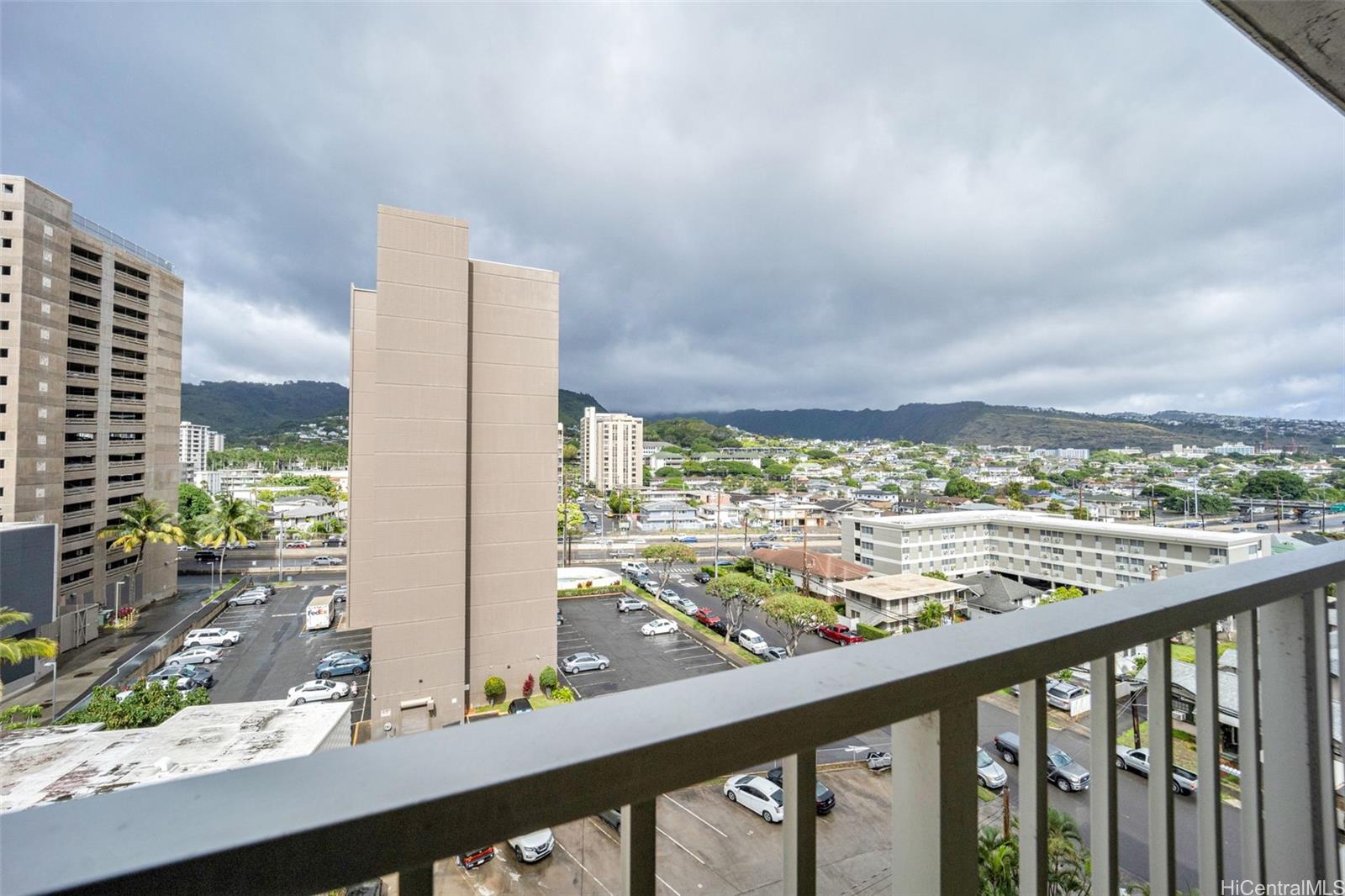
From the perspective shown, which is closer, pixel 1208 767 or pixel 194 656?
pixel 1208 767

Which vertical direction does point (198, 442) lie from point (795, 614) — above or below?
above

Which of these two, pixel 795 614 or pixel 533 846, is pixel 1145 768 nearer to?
pixel 533 846

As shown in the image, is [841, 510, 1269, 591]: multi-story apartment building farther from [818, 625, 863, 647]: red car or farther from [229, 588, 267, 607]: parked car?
[229, 588, 267, 607]: parked car

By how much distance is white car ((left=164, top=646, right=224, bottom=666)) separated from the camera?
1009 cm

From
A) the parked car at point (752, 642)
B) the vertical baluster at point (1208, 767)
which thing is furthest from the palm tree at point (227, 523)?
the vertical baluster at point (1208, 767)

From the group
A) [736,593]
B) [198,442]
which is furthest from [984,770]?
[198,442]

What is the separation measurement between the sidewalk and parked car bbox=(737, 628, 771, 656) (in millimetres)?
10156

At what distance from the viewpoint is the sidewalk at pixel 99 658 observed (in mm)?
9172

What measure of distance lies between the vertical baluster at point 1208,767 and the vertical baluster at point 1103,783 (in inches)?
6.2

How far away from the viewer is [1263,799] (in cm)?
84

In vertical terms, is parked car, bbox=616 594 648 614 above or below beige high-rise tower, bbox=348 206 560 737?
below

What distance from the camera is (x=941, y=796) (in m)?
0.46

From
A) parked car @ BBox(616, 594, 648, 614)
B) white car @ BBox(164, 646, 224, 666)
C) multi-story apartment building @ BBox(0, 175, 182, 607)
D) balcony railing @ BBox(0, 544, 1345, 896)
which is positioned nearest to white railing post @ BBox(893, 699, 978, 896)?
balcony railing @ BBox(0, 544, 1345, 896)
